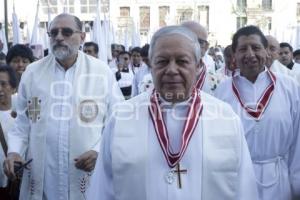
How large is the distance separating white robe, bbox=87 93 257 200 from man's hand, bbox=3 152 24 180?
1.06 metres

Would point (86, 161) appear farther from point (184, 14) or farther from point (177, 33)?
point (184, 14)

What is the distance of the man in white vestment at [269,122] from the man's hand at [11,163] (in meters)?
1.79

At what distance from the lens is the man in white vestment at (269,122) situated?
13.9ft

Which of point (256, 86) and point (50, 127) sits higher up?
point (256, 86)

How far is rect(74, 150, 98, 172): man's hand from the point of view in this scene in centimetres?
400

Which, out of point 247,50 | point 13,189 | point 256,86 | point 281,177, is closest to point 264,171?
point 281,177

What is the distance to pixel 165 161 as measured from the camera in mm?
2902

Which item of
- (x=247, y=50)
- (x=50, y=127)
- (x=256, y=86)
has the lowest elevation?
(x=50, y=127)

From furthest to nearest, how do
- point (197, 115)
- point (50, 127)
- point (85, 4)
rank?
point (85, 4) < point (50, 127) < point (197, 115)

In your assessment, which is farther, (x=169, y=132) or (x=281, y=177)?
(x=281, y=177)

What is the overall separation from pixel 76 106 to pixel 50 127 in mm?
264

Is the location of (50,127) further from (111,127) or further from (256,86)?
(256,86)

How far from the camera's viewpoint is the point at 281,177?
14.0 feet

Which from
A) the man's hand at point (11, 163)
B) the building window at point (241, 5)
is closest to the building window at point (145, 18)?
the building window at point (241, 5)
